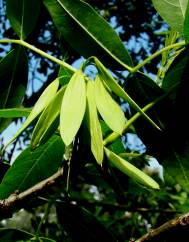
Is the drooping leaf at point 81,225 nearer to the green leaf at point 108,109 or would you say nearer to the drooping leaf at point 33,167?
the drooping leaf at point 33,167

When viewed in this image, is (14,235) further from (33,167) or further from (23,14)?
(23,14)

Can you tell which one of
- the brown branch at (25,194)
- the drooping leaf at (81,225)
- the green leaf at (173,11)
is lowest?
the drooping leaf at (81,225)

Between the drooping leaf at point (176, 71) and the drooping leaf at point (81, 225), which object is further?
the drooping leaf at point (81, 225)

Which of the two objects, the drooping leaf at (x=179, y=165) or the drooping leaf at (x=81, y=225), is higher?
the drooping leaf at (x=179, y=165)

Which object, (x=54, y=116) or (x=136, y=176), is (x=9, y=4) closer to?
(x=54, y=116)

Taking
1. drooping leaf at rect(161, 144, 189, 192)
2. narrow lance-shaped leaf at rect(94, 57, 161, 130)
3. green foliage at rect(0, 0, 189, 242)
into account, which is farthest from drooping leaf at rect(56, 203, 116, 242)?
narrow lance-shaped leaf at rect(94, 57, 161, 130)

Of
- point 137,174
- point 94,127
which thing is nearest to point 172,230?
point 137,174

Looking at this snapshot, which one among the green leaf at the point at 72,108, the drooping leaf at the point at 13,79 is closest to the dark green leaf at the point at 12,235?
the drooping leaf at the point at 13,79
